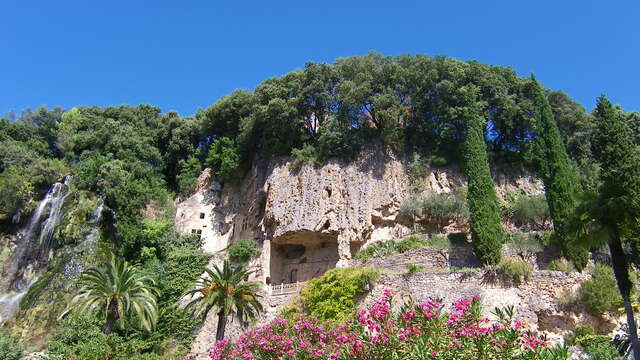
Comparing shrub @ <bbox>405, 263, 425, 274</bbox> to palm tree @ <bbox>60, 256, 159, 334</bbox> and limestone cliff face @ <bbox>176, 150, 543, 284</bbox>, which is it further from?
palm tree @ <bbox>60, 256, 159, 334</bbox>

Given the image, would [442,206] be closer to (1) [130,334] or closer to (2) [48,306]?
(1) [130,334]

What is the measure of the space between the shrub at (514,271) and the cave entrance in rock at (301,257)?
426 inches

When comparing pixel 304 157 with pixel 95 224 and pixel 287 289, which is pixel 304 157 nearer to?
pixel 287 289

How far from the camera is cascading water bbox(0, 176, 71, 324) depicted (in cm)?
2819

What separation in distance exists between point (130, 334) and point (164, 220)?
1079 cm

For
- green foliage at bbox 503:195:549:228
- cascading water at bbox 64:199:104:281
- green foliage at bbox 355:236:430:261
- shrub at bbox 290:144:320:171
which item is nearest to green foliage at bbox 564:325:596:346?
green foliage at bbox 355:236:430:261

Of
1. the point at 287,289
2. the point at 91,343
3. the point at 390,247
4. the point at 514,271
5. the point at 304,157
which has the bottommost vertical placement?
the point at 91,343

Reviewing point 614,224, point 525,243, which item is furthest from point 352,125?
point 614,224

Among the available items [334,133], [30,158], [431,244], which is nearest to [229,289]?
[431,244]

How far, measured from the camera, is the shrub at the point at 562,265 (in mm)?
21531

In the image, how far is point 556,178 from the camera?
24469 millimetres

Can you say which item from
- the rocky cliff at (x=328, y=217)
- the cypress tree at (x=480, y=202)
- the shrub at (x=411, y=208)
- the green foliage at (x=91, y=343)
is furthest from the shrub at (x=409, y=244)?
the green foliage at (x=91, y=343)

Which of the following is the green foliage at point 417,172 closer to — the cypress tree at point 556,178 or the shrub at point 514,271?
the cypress tree at point 556,178

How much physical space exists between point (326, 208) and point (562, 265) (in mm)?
12911
